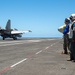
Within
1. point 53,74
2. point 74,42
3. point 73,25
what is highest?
point 73,25

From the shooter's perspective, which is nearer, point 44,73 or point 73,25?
point 44,73

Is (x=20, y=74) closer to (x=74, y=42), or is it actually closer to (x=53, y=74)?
(x=53, y=74)

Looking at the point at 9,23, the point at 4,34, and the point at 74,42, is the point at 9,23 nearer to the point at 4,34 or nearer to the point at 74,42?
the point at 4,34

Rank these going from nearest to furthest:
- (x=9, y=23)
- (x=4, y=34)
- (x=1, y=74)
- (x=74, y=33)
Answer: (x=1, y=74) → (x=74, y=33) → (x=4, y=34) → (x=9, y=23)

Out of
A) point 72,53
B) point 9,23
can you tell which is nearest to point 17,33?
point 9,23

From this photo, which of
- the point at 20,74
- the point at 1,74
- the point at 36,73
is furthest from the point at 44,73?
the point at 1,74

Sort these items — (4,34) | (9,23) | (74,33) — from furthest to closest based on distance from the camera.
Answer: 1. (9,23)
2. (4,34)
3. (74,33)

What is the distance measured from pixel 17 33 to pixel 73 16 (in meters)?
76.1

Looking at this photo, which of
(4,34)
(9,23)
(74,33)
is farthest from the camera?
(9,23)

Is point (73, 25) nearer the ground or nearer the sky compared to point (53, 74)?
nearer the sky

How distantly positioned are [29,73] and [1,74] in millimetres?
901

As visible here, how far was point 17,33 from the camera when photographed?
87.4 metres

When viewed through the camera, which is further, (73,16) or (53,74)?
(73,16)

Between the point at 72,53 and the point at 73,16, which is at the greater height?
the point at 73,16
